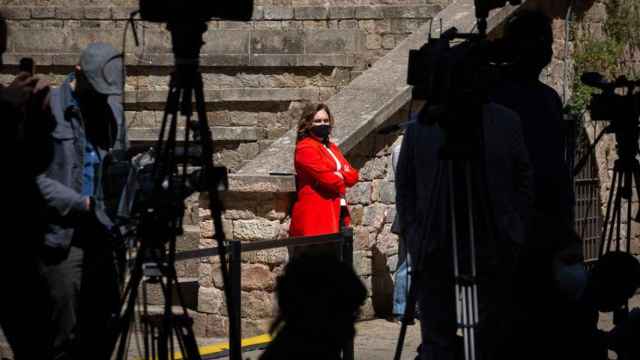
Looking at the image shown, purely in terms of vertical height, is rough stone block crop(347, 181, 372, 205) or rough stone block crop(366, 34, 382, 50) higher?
rough stone block crop(366, 34, 382, 50)

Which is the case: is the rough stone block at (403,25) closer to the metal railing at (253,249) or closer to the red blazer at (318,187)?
the red blazer at (318,187)

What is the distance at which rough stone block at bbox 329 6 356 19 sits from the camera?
13250mm

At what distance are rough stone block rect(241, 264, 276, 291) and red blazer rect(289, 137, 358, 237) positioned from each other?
67cm

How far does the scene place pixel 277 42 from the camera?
12.5 m

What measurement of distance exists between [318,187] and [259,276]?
1005 millimetres

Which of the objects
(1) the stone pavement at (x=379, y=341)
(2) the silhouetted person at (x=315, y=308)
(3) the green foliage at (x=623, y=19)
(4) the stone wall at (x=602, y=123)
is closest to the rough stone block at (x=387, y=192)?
(1) the stone pavement at (x=379, y=341)

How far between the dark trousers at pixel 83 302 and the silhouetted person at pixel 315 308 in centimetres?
156

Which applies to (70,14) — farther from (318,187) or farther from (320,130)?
(318,187)

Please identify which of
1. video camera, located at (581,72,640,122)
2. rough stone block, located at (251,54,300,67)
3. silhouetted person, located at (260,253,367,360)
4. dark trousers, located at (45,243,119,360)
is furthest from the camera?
rough stone block, located at (251,54,300,67)

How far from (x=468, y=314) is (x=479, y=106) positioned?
0.84m

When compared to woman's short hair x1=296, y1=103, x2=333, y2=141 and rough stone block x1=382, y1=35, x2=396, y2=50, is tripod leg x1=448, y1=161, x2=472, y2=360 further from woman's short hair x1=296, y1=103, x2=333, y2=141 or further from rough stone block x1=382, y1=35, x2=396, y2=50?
rough stone block x1=382, y1=35, x2=396, y2=50

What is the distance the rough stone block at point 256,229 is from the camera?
30.4 feet

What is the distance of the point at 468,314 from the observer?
5.31 m

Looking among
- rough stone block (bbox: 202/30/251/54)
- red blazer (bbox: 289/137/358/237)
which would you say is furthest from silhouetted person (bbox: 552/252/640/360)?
rough stone block (bbox: 202/30/251/54)
